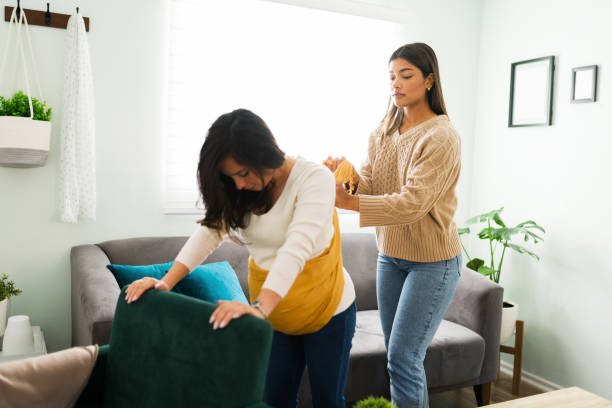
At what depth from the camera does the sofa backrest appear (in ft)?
7.97

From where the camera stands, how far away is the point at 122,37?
246cm

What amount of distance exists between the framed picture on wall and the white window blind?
709 millimetres

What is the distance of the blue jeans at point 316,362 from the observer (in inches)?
51.6

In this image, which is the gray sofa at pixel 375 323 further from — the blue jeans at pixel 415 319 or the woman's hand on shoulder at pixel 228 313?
the woman's hand on shoulder at pixel 228 313

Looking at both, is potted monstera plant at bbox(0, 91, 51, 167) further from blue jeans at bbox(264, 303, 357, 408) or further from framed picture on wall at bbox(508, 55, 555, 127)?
framed picture on wall at bbox(508, 55, 555, 127)

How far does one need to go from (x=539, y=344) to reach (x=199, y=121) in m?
2.24

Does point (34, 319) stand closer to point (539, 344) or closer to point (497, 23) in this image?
point (539, 344)

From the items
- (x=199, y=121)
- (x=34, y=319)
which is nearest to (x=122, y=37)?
(x=199, y=121)

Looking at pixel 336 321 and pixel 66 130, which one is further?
pixel 66 130

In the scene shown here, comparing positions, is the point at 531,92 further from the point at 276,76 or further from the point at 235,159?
the point at 235,159

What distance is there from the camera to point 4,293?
217 cm

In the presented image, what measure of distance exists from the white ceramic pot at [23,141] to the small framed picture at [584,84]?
8.36 ft

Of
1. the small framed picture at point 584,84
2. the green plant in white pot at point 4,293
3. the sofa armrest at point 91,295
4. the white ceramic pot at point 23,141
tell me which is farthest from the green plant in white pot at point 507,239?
the green plant in white pot at point 4,293

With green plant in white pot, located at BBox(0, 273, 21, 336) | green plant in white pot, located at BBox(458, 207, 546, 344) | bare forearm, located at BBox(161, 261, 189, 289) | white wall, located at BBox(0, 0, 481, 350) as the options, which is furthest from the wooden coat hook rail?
green plant in white pot, located at BBox(458, 207, 546, 344)
